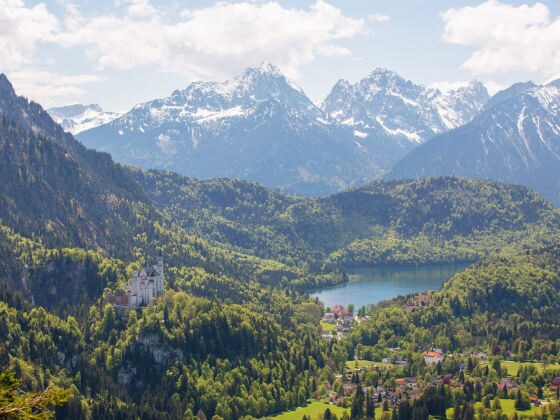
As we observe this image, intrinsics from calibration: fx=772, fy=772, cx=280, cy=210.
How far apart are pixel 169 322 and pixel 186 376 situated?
15.0 meters

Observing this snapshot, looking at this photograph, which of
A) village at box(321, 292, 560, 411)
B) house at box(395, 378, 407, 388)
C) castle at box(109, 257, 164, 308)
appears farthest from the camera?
castle at box(109, 257, 164, 308)

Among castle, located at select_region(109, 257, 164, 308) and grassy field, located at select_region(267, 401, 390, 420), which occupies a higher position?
castle, located at select_region(109, 257, 164, 308)

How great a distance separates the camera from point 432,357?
6914 inches

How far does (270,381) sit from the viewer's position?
509 feet

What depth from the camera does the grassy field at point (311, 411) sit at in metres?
139

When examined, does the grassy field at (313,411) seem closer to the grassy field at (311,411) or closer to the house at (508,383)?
the grassy field at (311,411)

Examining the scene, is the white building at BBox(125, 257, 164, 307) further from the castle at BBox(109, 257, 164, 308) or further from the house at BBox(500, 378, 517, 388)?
the house at BBox(500, 378, 517, 388)

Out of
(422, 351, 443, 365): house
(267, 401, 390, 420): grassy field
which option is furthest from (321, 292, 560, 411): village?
(267, 401, 390, 420): grassy field

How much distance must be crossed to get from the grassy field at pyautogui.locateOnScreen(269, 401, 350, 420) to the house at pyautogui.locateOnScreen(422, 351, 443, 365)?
124ft

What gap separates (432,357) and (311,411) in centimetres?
4457

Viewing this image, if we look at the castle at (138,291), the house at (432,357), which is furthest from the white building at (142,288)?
the house at (432,357)

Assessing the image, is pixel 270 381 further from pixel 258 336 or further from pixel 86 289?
pixel 86 289

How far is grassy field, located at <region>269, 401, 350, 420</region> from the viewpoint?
456ft

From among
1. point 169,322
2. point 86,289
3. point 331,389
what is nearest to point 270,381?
point 331,389
